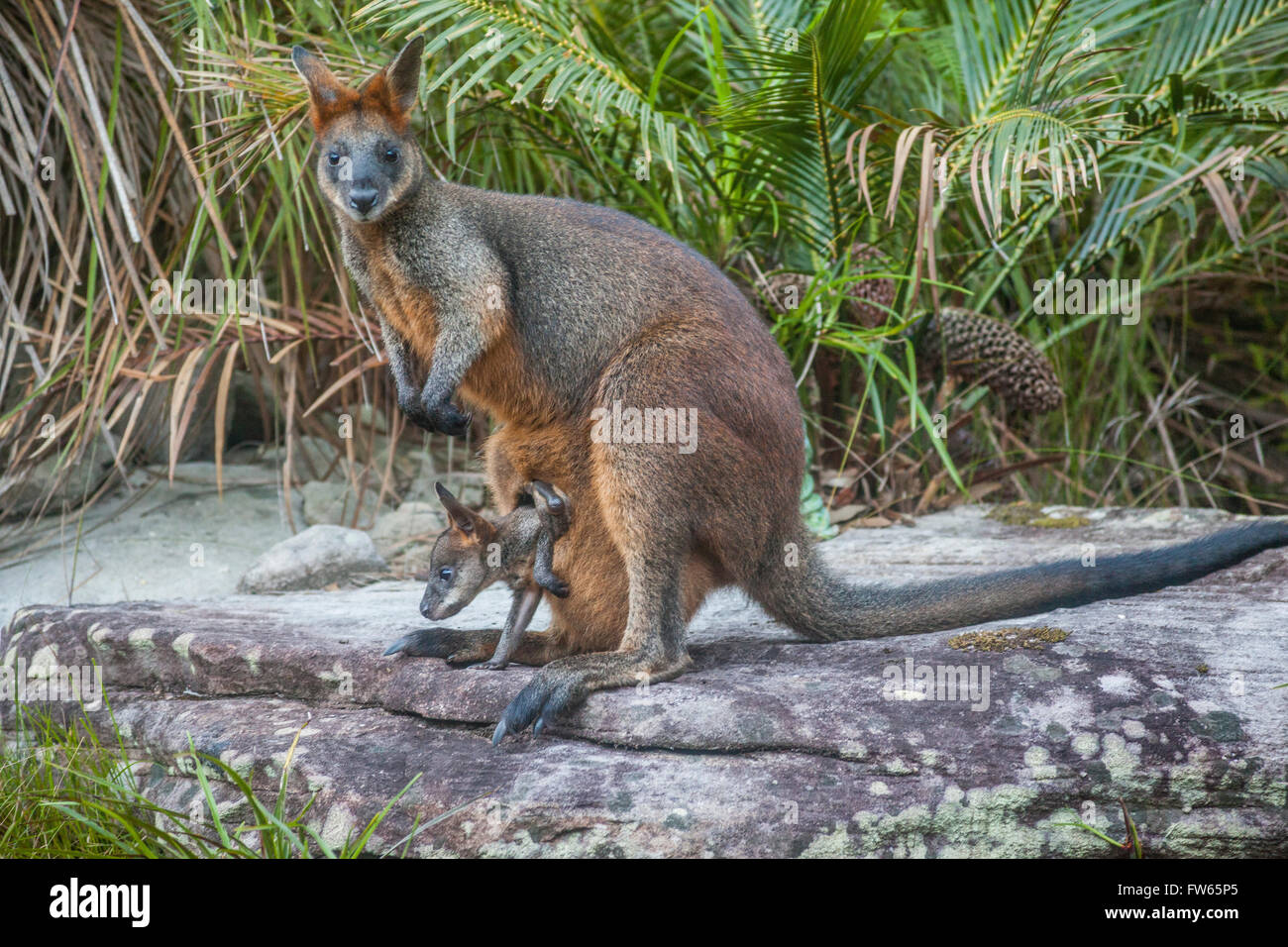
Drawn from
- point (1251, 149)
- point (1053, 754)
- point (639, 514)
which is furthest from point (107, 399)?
point (1251, 149)

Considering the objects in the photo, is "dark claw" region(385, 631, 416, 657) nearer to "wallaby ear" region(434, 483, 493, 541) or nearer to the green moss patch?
"wallaby ear" region(434, 483, 493, 541)

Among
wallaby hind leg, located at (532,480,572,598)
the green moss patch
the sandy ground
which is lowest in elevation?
the sandy ground

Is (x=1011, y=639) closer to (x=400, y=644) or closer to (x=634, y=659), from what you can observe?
(x=634, y=659)

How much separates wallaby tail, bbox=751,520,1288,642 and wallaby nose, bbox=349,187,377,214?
1.90m

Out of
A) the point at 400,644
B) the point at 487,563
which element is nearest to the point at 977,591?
the point at 487,563

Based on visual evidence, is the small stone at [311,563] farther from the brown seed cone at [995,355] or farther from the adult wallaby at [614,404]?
the brown seed cone at [995,355]

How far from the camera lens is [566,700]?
374 cm

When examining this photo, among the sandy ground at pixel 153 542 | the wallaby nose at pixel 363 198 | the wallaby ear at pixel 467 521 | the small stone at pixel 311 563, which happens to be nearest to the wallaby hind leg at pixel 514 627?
the wallaby ear at pixel 467 521

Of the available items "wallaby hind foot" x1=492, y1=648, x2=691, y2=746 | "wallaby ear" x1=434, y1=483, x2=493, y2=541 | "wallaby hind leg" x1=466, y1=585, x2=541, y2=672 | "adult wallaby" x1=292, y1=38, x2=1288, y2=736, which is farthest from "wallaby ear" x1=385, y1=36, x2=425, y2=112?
"wallaby hind foot" x1=492, y1=648, x2=691, y2=746

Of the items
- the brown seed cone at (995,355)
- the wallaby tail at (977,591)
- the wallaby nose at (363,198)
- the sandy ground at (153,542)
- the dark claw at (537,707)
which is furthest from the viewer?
the brown seed cone at (995,355)

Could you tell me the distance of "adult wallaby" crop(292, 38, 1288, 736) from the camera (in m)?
3.98

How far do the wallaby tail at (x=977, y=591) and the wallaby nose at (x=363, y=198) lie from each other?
190 centimetres

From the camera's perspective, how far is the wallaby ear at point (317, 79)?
416cm

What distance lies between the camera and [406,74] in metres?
4.21
